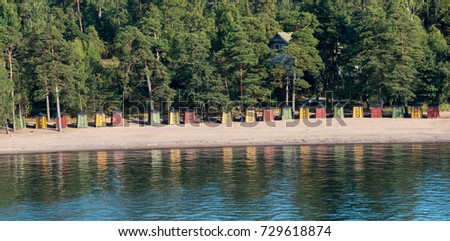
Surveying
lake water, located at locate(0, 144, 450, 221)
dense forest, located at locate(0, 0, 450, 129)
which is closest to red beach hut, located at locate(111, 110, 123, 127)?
dense forest, located at locate(0, 0, 450, 129)

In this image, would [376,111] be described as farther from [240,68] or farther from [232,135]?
[232,135]

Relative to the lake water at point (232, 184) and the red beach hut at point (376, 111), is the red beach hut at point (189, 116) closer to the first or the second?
the lake water at point (232, 184)

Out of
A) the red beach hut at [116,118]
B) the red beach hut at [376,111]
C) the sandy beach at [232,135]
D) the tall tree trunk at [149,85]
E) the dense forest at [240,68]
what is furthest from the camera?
the tall tree trunk at [149,85]

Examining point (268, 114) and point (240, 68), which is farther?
point (240, 68)

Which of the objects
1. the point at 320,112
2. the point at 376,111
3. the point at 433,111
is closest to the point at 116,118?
the point at 320,112

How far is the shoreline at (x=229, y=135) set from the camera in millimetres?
74312

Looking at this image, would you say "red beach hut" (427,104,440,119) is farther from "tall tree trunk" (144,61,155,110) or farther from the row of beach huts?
"tall tree trunk" (144,61,155,110)

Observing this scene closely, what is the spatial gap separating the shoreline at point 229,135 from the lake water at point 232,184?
13.5ft

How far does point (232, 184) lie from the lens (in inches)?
2014

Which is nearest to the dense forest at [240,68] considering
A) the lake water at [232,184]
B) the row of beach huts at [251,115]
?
the row of beach huts at [251,115]

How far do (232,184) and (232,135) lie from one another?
26942 millimetres

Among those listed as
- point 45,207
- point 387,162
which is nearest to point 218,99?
point 387,162

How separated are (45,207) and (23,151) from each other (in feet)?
94.5

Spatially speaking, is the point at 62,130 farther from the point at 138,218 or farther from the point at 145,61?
the point at 138,218
